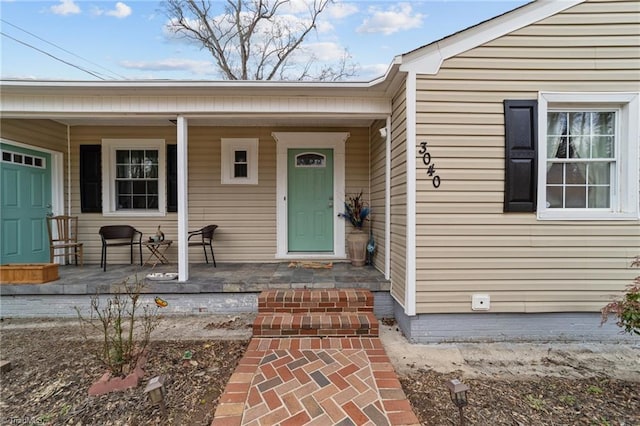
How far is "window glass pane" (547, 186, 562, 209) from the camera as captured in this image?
285 cm

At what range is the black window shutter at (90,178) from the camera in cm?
458

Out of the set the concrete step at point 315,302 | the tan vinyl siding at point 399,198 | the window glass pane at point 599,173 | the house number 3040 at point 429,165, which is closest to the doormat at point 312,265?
the concrete step at point 315,302

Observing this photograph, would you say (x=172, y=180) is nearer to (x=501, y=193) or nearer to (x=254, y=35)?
(x=501, y=193)

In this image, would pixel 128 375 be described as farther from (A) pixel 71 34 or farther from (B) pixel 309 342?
(A) pixel 71 34

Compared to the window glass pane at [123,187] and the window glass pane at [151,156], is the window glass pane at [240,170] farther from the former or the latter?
the window glass pane at [123,187]

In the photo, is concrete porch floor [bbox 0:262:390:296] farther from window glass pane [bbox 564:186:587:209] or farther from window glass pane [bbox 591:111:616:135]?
window glass pane [bbox 591:111:616:135]

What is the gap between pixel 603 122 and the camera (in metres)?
2.82

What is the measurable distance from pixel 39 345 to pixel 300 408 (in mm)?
2725

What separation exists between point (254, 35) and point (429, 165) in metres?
9.43

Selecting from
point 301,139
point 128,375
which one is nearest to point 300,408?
point 128,375

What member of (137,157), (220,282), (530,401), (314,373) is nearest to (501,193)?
(530,401)

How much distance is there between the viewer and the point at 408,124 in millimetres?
2754

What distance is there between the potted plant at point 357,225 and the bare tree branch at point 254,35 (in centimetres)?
704

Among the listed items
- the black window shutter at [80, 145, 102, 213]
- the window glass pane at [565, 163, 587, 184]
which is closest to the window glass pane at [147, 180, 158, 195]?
the black window shutter at [80, 145, 102, 213]
